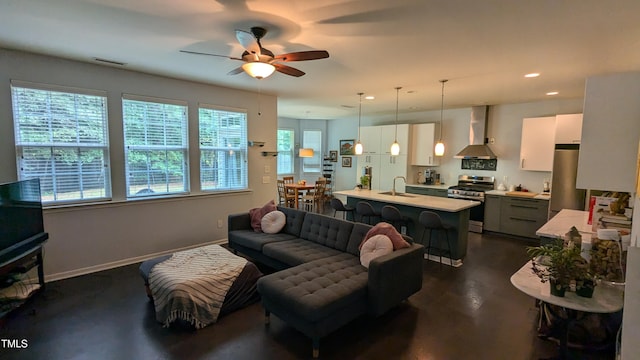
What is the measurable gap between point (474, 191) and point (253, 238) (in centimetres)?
455

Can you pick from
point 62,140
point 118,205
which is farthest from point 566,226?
point 62,140

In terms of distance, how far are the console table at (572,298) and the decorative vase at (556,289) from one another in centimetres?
Result: 2

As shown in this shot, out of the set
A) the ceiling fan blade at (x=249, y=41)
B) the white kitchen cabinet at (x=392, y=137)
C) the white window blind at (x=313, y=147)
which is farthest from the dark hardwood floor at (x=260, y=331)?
the white window blind at (x=313, y=147)

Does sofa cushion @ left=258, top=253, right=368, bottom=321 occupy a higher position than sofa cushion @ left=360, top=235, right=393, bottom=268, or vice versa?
sofa cushion @ left=360, top=235, right=393, bottom=268

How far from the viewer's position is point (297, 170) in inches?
377

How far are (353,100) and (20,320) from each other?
5528 millimetres

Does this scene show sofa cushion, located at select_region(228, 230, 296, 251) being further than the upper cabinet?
Yes

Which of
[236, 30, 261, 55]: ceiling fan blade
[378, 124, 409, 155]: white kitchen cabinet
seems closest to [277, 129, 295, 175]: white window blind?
[378, 124, 409, 155]: white kitchen cabinet

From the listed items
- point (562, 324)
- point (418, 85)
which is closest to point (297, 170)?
point (418, 85)

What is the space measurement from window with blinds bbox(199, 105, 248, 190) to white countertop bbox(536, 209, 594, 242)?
4408 mm

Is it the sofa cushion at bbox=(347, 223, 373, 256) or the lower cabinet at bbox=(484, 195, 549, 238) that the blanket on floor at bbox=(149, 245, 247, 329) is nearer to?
the sofa cushion at bbox=(347, 223, 373, 256)

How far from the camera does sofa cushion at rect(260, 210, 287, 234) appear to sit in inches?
167

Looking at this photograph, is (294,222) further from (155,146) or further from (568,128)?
(568,128)

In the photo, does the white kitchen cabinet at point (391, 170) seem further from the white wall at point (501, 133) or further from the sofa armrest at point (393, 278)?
the sofa armrest at point (393, 278)
